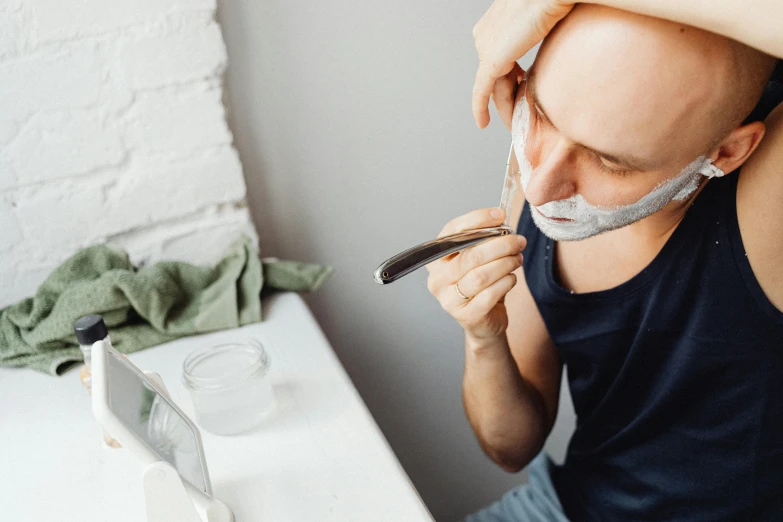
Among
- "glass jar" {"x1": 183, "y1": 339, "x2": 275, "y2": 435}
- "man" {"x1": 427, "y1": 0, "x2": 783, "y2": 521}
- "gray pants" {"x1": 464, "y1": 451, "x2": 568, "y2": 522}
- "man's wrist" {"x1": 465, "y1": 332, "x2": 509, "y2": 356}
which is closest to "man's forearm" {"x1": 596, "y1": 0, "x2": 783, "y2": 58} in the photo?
"man" {"x1": 427, "y1": 0, "x2": 783, "y2": 521}

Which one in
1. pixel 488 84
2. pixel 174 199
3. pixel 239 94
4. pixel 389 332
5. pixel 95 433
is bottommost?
pixel 389 332

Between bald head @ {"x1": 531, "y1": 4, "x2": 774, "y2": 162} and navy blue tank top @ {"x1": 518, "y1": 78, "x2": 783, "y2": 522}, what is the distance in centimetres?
14

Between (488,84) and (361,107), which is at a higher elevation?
(488,84)

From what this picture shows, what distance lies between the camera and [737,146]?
682 millimetres

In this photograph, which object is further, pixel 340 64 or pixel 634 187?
pixel 340 64

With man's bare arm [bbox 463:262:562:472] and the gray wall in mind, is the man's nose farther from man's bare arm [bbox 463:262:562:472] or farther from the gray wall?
the gray wall

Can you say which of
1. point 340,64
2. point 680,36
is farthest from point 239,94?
point 680,36

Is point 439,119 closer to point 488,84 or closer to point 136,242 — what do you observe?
point 488,84

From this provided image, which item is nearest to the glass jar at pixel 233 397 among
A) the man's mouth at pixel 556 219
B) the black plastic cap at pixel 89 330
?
the black plastic cap at pixel 89 330

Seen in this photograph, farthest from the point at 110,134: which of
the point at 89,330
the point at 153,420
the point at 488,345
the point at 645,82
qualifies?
the point at 645,82

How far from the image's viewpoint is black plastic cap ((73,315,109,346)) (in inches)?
27.7

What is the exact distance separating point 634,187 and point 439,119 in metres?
0.55

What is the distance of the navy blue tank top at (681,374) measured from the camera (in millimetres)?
765

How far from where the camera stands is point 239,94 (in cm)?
106
